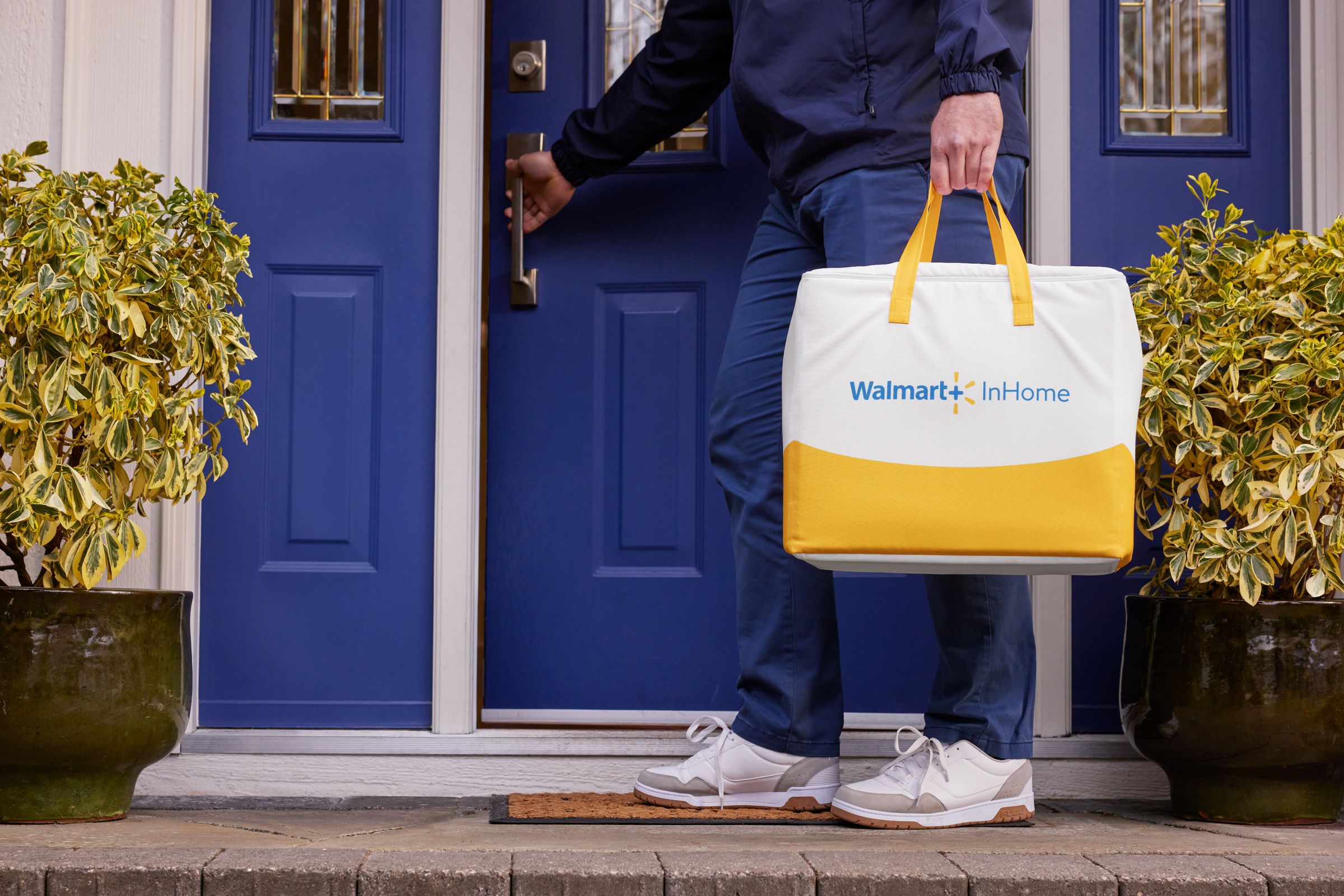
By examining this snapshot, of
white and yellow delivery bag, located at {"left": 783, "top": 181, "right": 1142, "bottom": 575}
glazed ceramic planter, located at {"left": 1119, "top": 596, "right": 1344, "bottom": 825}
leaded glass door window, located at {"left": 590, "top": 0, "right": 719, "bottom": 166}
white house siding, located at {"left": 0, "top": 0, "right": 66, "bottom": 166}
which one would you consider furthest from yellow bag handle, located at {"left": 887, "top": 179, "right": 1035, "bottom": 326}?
white house siding, located at {"left": 0, "top": 0, "right": 66, "bottom": 166}

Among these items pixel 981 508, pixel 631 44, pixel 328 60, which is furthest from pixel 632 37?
pixel 981 508

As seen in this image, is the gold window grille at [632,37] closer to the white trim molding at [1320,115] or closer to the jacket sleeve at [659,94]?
the jacket sleeve at [659,94]

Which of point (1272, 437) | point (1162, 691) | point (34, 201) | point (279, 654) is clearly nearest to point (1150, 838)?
point (1162, 691)

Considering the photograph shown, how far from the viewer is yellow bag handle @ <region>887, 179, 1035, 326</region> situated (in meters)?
1.67

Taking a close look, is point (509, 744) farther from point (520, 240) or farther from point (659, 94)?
point (659, 94)

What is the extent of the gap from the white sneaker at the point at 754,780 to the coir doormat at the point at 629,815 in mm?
14

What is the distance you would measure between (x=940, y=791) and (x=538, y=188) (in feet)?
4.48

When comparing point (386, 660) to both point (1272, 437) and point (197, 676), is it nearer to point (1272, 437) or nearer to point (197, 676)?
point (197, 676)

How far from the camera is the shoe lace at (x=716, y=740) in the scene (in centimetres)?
200

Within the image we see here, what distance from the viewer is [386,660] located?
7.89 ft

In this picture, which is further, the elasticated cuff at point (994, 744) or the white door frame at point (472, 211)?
the white door frame at point (472, 211)

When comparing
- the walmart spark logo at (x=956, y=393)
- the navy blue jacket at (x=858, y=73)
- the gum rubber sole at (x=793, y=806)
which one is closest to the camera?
the walmart spark logo at (x=956, y=393)

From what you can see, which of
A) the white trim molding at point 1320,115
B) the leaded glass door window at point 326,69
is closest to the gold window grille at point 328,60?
the leaded glass door window at point 326,69

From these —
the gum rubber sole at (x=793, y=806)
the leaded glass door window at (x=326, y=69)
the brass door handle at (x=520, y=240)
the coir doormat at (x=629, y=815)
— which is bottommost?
the coir doormat at (x=629, y=815)
